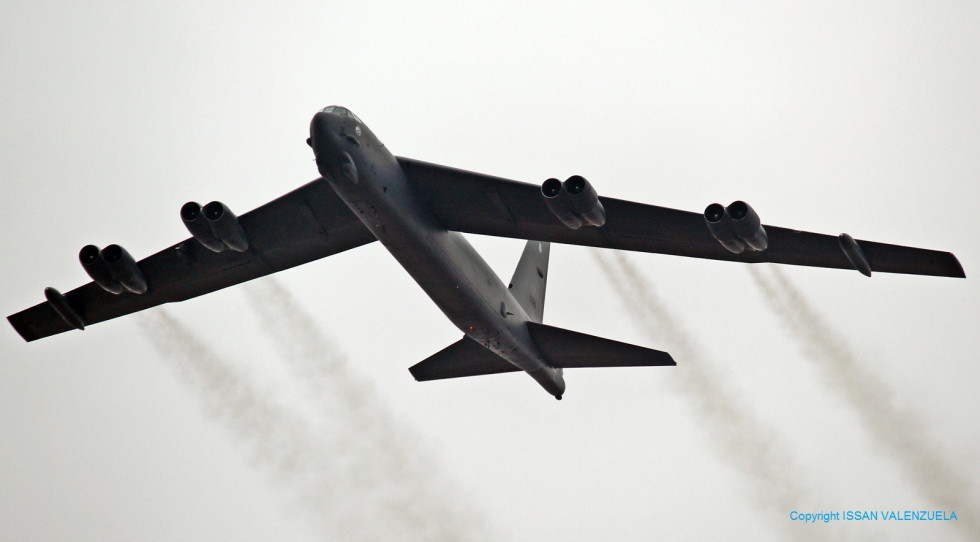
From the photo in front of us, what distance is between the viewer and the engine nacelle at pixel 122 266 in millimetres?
21281

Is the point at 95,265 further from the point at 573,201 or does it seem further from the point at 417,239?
the point at 573,201

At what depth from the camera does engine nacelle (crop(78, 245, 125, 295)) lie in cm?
2103

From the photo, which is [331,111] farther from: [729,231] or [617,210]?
[729,231]

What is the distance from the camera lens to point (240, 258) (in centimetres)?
2322

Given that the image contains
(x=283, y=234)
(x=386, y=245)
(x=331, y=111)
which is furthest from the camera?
(x=283, y=234)

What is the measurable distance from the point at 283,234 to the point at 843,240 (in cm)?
1196

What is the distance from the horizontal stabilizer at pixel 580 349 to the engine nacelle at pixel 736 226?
13.8 ft

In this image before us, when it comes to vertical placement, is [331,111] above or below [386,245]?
above

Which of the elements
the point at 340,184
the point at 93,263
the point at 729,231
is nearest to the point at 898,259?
the point at 729,231

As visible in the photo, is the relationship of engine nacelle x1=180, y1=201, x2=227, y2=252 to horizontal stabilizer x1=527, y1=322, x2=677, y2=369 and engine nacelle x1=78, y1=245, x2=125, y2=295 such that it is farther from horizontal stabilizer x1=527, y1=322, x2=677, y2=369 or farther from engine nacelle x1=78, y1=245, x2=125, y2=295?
horizontal stabilizer x1=527, y1=322, x2=677, y2=369

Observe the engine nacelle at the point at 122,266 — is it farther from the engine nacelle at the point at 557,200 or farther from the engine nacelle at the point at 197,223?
the engine nacelle at the point at 557,200

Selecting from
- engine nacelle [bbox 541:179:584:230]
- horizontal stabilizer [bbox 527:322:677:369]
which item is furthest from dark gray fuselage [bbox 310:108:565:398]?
engine nacelle [bbox 541:179:584:230]

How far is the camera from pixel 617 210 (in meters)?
20.8

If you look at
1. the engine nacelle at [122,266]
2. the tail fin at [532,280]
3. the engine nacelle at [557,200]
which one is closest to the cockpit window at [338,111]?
the engine nacelle at [557,200]
